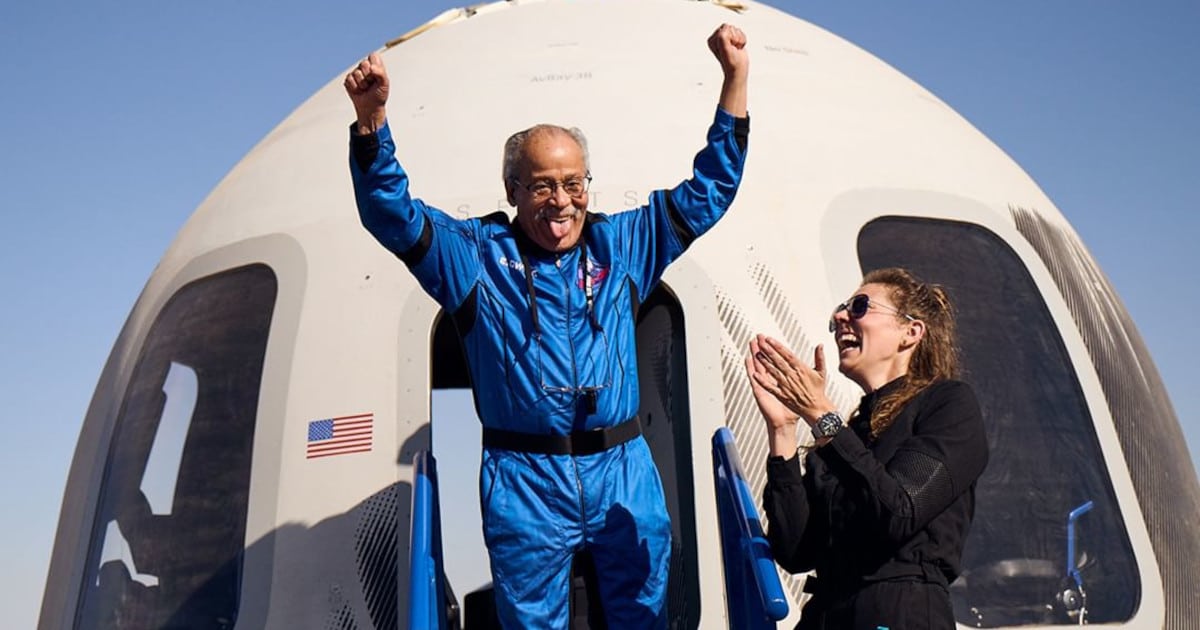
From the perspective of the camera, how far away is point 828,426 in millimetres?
3252

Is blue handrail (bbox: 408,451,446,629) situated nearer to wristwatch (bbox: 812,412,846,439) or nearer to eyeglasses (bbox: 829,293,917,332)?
wristwatch (bbox: 812,412,846,439)

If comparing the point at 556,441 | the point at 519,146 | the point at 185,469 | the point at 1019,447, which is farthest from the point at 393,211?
the point at 1019,447

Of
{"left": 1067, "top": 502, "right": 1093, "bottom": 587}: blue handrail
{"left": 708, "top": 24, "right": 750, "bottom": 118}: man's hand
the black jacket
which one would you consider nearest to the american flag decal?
{"left": 708, "top": 24, "right": 750, "bottom": 118}: man's hand

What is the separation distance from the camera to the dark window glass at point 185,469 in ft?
19.1

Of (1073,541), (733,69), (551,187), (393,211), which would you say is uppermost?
(733,69)

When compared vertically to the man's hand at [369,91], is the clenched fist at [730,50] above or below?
above

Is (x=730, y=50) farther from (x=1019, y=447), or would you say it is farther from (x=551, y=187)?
(x=1019, y=447)

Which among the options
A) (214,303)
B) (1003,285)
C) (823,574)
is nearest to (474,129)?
(214,303)

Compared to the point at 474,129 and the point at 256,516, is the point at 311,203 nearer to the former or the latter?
the point at 474,129

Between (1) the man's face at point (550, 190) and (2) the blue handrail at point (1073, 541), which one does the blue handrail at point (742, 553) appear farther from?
(2) the blue handrail at point (1073, 541)

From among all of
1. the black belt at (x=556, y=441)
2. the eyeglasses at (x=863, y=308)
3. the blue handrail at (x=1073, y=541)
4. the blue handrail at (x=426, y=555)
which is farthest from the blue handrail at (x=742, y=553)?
the blue handrail at (x=1073, y=541)

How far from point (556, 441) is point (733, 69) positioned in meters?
1.28

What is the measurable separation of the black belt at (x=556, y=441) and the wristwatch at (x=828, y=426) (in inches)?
31.5

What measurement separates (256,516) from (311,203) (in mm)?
1663
